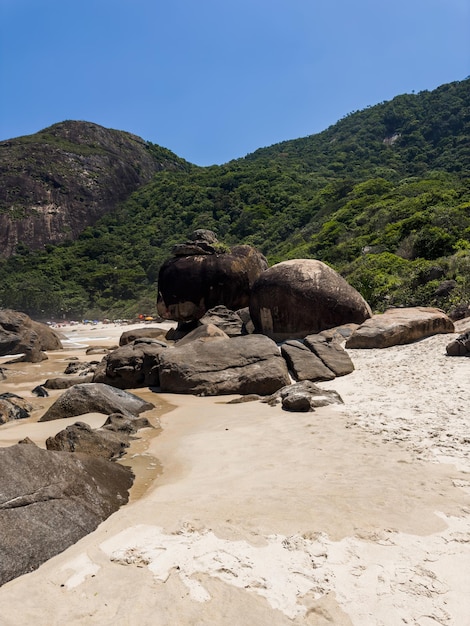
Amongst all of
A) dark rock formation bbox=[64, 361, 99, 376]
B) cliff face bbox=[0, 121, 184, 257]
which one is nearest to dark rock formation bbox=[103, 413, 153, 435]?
dark rock formation bbox=[64, 361, 99, 376]

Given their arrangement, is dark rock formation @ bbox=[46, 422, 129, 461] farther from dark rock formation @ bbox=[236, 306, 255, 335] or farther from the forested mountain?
the forested mountain

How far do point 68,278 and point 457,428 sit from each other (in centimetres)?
6738

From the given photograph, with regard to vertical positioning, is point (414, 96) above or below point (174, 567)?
above

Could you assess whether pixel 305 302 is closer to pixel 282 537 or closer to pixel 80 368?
pixel 80 368

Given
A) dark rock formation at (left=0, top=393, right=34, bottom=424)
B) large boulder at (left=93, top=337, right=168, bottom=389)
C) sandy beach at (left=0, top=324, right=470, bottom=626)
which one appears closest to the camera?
sandy beach at (left=0, top=324, right=470, bottom=626)

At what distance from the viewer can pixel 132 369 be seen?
1003 cm

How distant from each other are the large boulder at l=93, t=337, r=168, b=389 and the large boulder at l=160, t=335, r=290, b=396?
551 millimetres

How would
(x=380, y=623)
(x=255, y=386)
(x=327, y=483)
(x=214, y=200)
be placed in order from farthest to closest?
(x=214, y=200)
(x=255, y=386)
(x=327, y=483)
(x=380, y=623)

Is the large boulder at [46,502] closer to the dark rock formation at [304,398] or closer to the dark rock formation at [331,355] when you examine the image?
the dark rock formation at [304,398]

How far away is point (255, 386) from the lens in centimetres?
853

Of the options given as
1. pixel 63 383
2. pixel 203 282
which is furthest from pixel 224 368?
pixel 203 282

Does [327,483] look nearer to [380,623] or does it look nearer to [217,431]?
[380,623]

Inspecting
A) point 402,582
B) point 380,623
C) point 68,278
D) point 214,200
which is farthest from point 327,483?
point 214,200

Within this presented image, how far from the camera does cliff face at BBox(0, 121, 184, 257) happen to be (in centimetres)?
8525
